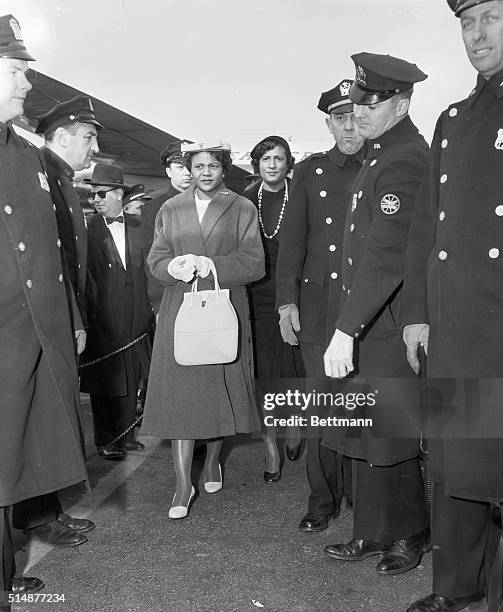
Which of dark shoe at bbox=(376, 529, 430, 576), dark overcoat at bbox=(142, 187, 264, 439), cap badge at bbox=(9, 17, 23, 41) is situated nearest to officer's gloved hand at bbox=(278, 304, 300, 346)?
dark overcoat at bbox=(142, 187, 264, 439)

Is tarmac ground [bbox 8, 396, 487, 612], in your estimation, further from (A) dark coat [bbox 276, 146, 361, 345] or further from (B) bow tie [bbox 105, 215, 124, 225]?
(B) bow tie [bbox 105, 215, 124, 225]

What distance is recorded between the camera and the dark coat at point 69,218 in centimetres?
439

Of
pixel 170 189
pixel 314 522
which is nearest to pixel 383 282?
pixel 314 522

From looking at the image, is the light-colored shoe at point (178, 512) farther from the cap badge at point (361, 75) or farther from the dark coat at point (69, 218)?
the cap badge at point (361, 75)

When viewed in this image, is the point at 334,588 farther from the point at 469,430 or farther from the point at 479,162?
the point at 479,162

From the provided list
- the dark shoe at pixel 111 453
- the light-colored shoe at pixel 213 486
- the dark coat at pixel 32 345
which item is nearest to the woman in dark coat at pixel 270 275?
the light-colored shoe at pixel 213 486

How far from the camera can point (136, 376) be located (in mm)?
6168

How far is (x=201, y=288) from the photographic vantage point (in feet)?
15.0

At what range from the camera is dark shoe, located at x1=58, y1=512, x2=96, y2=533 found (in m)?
4.19

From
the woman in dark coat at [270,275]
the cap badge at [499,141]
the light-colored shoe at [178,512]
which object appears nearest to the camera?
the cap badge at [499,141]

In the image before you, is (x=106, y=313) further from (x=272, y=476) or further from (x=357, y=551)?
(x=357, y=551)

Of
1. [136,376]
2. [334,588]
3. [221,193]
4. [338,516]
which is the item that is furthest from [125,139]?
[334,588]

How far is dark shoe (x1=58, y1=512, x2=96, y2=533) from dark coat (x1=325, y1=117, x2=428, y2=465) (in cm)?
141

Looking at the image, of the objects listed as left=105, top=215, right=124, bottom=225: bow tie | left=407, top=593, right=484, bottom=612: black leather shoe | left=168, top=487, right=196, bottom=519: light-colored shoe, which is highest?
left=105, top=215, right=124, bottom=225: bow tie
